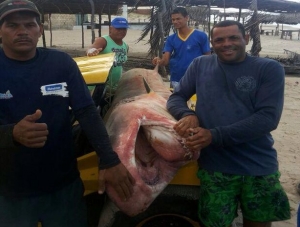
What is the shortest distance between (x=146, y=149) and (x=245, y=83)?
0.80m

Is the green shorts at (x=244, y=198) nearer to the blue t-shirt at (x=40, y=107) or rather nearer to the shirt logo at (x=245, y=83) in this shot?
the shirt logo at (x=245, y=83)

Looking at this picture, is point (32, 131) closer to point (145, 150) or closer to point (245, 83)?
point (145, 150)

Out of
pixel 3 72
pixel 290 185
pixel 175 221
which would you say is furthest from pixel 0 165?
pixel 290 185

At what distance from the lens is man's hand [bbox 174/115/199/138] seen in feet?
7.85

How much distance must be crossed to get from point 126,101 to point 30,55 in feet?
3.13

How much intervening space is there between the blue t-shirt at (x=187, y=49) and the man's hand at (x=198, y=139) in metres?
3.39

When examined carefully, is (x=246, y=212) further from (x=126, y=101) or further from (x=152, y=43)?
(x=152, y=43)

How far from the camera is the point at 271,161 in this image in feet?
8.46

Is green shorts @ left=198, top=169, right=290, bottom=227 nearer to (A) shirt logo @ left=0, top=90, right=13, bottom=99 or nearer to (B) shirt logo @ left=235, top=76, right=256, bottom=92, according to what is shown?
(B) shirt logo @ left=235, top=76, right=256, bottom=92

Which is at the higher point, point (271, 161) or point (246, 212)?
point (271, 161)

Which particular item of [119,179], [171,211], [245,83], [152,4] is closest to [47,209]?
[119,179]

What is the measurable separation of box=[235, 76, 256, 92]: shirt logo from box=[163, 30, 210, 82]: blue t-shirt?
3139mm

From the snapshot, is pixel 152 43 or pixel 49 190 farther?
pixel 152 43

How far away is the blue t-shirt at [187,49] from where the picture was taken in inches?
222
